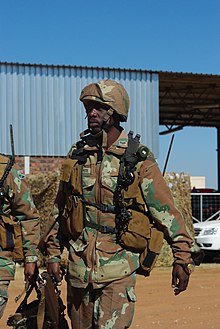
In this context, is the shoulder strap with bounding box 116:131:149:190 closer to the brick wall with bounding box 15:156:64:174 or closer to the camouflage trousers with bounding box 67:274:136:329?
the camouflage trousers with bounding box 67:274:136:329

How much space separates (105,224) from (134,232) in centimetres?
19

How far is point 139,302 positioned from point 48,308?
509 cm

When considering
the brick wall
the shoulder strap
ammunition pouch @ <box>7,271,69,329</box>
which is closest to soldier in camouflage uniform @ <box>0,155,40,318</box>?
ammunition pouch @ <box>7,271,69,329</box>

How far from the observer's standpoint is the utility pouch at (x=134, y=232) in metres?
4.32

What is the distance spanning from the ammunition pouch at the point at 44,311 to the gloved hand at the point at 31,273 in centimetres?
4

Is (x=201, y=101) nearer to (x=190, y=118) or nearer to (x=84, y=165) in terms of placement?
(x=190, y=118)

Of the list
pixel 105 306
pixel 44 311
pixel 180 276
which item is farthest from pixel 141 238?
pixel 44 311

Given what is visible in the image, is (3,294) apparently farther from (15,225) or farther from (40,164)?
(40,164)

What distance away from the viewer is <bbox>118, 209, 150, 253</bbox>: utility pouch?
432 centimetres

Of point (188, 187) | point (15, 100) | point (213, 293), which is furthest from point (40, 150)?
point (213, 293)

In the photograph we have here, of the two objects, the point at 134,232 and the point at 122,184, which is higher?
the point at 122,184

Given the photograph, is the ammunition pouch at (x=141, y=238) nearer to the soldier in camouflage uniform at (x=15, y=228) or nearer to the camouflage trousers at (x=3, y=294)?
the soldier in camouflage uniform at (x=15, y=228)

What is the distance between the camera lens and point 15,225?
5078 millimetres

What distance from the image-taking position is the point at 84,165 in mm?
4520
